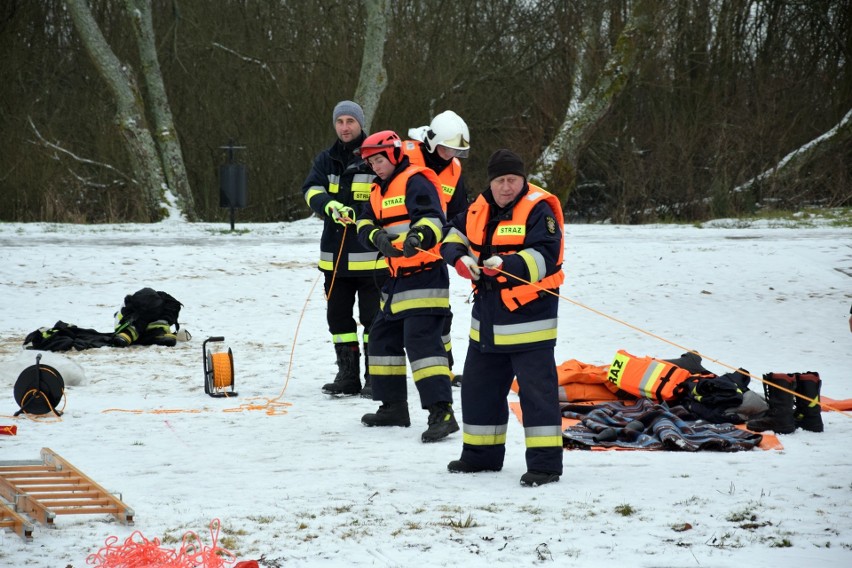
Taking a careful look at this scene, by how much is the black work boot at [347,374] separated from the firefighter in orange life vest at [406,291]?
112 centimetres

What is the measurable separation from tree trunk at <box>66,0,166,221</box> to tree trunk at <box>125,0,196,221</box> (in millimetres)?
255

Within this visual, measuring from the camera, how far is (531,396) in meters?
5.47

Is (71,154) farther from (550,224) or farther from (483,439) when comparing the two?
(550,224)

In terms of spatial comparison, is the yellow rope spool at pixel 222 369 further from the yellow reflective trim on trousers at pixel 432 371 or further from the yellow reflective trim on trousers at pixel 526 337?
the yellow reflective trim on trousers at pixel 526 337

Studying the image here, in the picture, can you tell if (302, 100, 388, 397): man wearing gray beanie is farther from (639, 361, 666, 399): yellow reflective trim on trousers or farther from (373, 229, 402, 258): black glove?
(639, 361, 666, 399): yellow reflective trim on trousers

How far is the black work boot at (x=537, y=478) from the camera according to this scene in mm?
5324

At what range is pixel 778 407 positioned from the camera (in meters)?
6.48

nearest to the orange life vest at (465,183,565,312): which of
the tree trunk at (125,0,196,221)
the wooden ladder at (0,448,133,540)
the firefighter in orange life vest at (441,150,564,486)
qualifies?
the firefighter in orange life vest at (441,150,564,486)

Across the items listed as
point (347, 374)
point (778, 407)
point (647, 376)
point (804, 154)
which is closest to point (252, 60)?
point (804, 154)

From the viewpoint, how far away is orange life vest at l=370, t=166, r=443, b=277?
6555mm

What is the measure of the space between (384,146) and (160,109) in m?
16.1

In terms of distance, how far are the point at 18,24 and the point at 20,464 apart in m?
21.7

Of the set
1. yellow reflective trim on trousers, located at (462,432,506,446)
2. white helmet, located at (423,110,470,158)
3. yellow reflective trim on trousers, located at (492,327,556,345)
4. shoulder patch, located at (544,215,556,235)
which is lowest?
yellow reflective trim on trousers, located at (462,432,506,446)

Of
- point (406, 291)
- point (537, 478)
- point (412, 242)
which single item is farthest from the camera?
point (406, 291)
